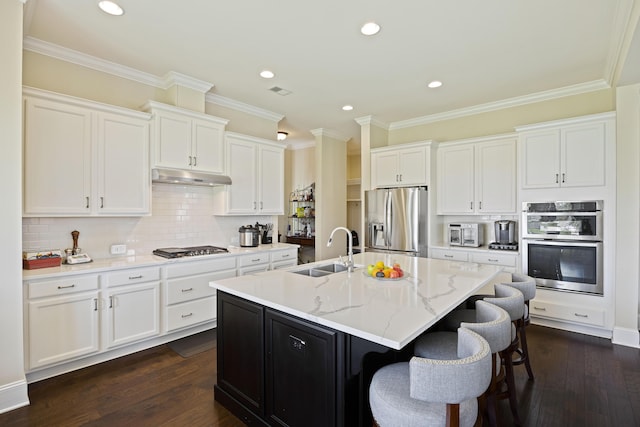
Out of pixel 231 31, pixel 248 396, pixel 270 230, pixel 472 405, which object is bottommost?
pixel 248 396

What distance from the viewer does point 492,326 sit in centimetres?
154

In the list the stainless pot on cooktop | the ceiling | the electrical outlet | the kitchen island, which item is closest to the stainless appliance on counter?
the ceiling

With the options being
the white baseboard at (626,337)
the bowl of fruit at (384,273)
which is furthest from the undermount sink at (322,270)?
the white baseboard at (626,337)

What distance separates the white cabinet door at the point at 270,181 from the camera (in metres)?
4.54

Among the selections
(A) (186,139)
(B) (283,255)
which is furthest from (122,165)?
(B) (283,255)

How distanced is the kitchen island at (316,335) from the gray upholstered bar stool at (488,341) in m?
0.12

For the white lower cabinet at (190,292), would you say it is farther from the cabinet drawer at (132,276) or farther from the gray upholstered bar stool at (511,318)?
the gray upholstered bar stool at (511,318)

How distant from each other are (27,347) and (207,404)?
1465mm

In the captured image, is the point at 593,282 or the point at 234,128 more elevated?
the point at 234,128

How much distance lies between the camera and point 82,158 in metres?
2.93

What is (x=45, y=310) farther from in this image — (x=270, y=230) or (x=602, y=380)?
(x=602, y=380)

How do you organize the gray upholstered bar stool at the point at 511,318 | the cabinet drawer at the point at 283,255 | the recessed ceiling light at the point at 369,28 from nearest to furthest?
the gray upholstered bar stool at the point at 511,318
the recessed ceiling light at the point at 369,28
the cabinet drawer at the point at 283,255

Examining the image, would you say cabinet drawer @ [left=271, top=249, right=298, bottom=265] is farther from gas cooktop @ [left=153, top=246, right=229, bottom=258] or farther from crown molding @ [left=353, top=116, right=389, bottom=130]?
crown molding @ [left=353, top=116, right=389, bottom=130]

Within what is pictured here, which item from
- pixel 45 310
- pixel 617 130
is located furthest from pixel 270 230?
pixel 617 130
